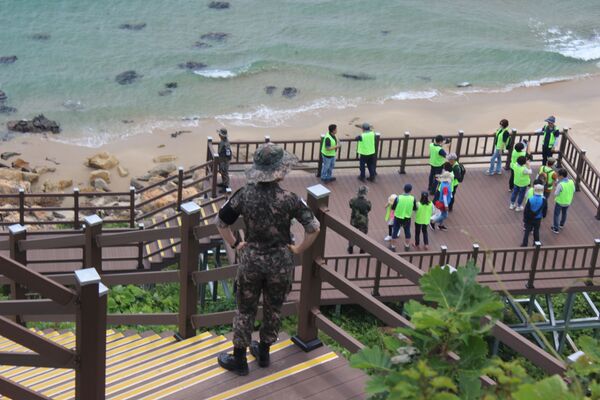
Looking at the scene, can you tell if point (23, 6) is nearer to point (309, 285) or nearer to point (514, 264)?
point (514, 264)

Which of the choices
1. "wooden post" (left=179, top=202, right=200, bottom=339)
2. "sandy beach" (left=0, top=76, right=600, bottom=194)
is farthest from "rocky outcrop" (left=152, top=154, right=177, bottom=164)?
"wooden post" (left=179, top=202, right=200, bottom=339)

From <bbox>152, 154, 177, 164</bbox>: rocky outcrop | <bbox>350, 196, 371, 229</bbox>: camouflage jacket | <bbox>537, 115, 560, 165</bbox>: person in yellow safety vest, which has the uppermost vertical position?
<bbox>537, 115, 560, 165</bbox>: person in yellow safety vest

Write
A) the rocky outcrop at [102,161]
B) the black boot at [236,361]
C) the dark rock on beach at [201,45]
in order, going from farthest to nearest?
the dark rock on beach at [201,45] → the rocky outcrop at [102,161] → the black boot at [236,361]

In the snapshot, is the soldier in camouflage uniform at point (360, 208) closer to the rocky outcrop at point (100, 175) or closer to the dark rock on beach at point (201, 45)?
the rocky outcrop at point (100, 175)

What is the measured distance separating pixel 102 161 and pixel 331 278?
75.8 feet

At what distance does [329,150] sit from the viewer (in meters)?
20.5

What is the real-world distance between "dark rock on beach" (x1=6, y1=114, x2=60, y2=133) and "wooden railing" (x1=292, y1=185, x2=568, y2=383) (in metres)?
26.7

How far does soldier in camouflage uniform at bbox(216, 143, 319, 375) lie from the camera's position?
7.60m

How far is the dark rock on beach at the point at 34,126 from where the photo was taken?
33.8 metres

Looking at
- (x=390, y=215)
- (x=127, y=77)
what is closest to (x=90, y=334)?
(x=390, y=215)

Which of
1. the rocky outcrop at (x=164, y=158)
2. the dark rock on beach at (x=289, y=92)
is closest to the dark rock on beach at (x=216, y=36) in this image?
the dark rock on beach at (x=289, y=92)

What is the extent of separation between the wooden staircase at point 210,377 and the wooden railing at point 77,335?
183cm

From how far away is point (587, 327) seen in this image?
18.4m

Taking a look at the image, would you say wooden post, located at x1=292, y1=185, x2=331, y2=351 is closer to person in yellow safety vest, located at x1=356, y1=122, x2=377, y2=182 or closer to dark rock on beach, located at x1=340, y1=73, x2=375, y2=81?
person in yellow safety vest, located at x1=356, y1=122, x2=377, y2=182
